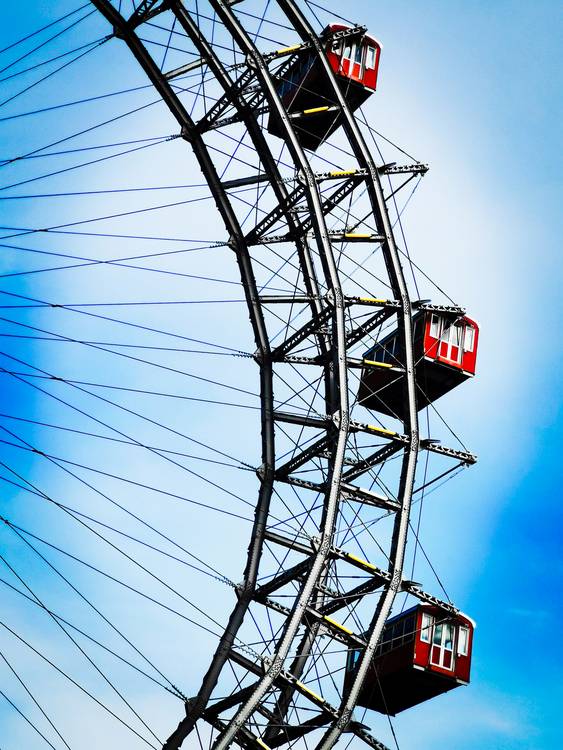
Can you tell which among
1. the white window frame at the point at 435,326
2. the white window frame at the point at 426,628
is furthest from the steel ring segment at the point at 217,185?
the white window frame at the point at 426,628

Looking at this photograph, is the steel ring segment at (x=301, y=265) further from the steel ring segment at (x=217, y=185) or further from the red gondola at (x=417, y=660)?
the red gondola at (x=417, y=660)

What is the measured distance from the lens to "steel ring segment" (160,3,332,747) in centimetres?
2986

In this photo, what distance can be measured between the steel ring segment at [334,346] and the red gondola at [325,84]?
173 centimetres

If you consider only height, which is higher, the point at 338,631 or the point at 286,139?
the point at 286,139

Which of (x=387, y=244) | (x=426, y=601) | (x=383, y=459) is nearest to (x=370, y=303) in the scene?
(x=387, y=244)

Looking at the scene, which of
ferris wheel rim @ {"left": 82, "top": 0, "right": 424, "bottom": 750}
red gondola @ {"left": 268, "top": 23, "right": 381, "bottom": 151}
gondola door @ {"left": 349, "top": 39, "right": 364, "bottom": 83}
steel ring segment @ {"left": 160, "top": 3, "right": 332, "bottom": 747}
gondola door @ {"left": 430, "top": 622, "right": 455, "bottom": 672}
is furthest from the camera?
gondola door @ {"left": 349, "top": 39, "right": 364, "bottom": 83}

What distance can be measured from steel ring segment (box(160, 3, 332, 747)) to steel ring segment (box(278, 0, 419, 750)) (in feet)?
6.52

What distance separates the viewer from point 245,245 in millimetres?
33344

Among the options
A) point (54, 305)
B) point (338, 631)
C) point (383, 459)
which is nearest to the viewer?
point (54, 305)

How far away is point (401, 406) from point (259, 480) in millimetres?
4801

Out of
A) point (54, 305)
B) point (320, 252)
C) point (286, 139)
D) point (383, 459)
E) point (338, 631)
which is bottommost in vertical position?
point (338, 631)

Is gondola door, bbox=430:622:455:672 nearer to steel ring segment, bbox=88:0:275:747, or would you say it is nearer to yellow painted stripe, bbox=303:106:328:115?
steel ring segment, bbox=88:0:275:747

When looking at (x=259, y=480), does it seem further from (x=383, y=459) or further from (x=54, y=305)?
(x=54, y=305)

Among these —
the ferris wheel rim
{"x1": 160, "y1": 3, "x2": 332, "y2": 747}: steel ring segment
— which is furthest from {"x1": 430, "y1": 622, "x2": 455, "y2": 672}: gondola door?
{"x1": 160, "y1": 3, "x2": 332, "y2": 747}: steel ring segment
